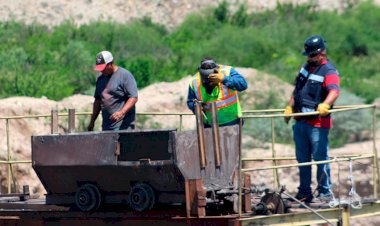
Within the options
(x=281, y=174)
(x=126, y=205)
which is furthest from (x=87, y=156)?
(x=281, y=174)

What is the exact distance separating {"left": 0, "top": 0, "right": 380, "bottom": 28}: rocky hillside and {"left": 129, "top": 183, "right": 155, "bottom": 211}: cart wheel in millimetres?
23361

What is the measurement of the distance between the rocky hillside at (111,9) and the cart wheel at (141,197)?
76.6 ft

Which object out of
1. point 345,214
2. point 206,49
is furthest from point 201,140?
point 206,49

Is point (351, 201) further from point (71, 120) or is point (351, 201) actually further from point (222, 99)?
point (71, 120)

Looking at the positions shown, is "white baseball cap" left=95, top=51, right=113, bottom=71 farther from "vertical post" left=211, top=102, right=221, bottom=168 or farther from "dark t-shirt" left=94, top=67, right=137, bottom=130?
"vertical post" left=211, top=102, right=221, bottom=168

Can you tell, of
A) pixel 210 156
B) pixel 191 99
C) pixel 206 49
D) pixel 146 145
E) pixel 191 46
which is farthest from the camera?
pixel 191 46

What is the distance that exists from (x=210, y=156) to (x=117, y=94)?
1812mm

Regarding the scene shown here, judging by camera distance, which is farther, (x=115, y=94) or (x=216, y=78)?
(x=115, y=94)

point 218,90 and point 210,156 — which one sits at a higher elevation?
point 218,90

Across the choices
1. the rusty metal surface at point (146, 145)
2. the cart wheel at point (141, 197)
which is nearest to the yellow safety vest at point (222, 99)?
the rusty metal surface at point (146, 145)

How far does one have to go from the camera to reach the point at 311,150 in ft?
42.8

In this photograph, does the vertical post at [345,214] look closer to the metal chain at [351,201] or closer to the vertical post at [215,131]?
the metal chain at [351,201]

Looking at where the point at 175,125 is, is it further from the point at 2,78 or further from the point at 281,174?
the point at 2,78

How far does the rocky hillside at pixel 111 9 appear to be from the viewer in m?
36.1
